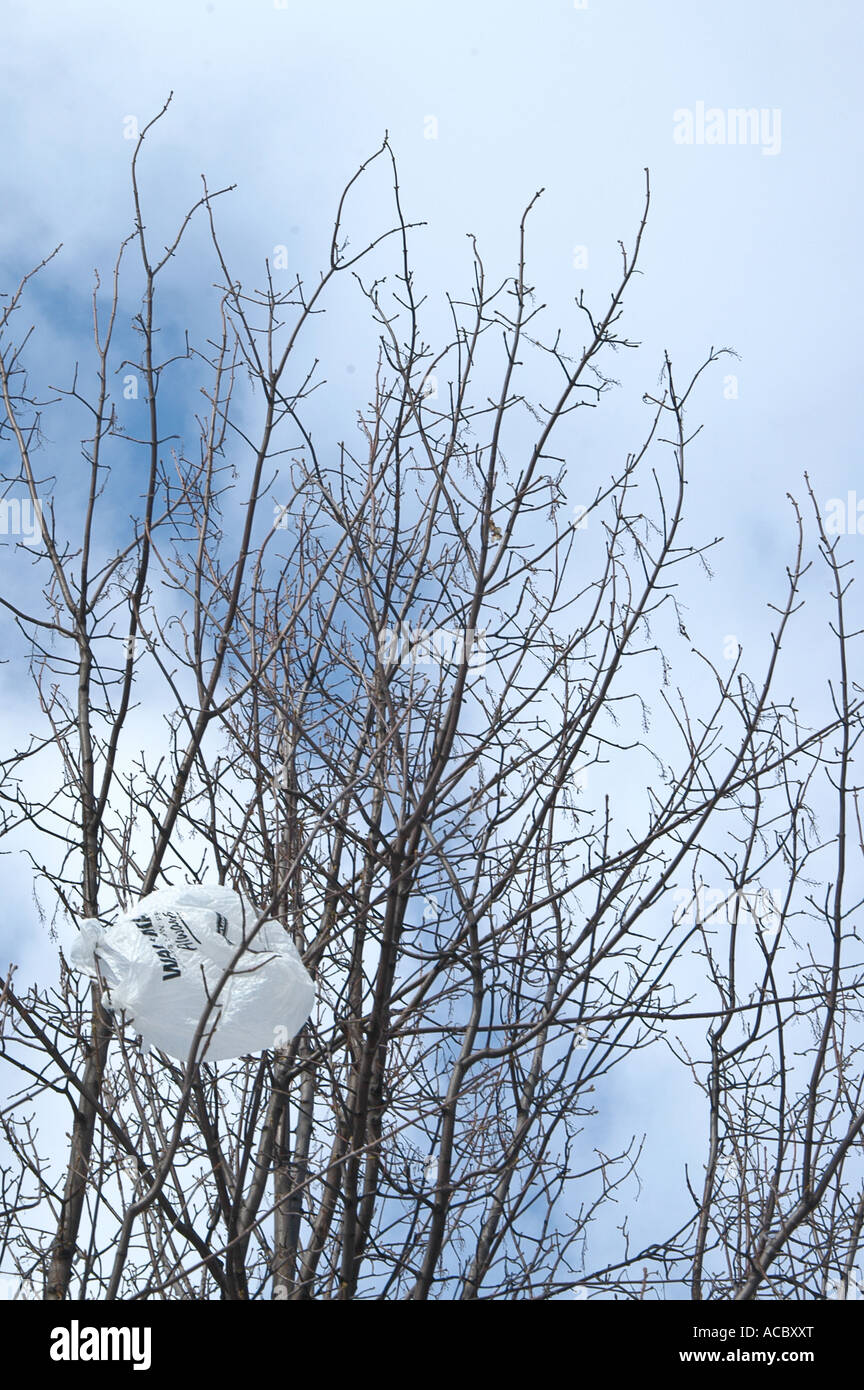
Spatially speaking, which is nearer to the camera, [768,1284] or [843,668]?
[768,1284]

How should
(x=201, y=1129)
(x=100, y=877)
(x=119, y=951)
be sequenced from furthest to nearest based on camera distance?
(x=100, y=877) → (x=201, y=1129) → (x=119, y=951)

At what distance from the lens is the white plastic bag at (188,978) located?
2631 mm

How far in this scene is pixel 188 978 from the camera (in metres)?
2.65

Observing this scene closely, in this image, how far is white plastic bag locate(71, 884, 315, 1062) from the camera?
2.63m

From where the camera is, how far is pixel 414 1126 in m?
3.41

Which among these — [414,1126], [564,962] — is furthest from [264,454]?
[414,1126]

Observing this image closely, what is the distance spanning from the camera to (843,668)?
3.47 meters

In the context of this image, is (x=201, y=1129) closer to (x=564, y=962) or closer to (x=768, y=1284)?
(x=564, y=962)
